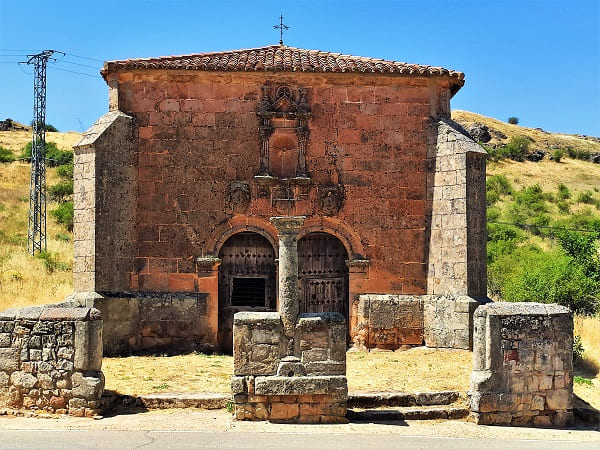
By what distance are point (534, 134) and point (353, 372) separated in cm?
5008

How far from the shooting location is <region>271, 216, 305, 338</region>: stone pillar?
9055mm

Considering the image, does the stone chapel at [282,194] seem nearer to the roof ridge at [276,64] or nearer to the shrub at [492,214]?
the roof ridge at [276,64]

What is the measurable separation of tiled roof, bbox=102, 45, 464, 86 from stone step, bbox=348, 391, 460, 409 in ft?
24.2

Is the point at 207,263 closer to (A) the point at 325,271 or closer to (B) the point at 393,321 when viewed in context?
(A) the point at 325,271

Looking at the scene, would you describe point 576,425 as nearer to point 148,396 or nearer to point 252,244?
point 148,396

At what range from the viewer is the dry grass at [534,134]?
53.8 m

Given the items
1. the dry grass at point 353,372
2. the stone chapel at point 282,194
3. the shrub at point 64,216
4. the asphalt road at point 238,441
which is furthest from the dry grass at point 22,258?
the asphalt road at point 238,441

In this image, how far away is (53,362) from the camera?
926 centimetres

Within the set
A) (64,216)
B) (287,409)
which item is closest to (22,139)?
(64,216)

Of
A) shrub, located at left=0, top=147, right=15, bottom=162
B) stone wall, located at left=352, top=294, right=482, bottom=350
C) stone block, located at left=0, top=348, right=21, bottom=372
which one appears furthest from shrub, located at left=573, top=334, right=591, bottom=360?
shrub, located at left=0, top=147, right=15, bottom=162

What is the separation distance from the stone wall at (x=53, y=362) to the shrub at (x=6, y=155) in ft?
120

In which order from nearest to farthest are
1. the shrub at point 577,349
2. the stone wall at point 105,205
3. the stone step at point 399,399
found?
1. the stone step at point 399,399
2. the stone wall at point 105,205
3. the shrub at point 577,349

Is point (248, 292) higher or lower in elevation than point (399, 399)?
higher

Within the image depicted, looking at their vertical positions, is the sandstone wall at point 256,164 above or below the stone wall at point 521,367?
above
